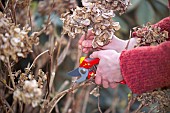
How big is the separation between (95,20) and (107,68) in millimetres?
157

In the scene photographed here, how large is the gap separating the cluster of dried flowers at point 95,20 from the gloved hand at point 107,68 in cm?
8

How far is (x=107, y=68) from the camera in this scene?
3.40ft

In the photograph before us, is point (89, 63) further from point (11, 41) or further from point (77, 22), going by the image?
point (11, 41)

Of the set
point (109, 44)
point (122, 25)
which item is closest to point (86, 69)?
point (109, 44)

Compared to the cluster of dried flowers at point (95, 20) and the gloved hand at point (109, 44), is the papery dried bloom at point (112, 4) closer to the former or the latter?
Result: the cluster of dried flowers at point (95, 20)

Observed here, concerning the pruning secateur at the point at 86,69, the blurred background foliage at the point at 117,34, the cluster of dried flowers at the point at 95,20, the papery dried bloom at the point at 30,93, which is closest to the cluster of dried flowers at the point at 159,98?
the pruning secateur at the point at 86,69

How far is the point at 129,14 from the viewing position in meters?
2.19

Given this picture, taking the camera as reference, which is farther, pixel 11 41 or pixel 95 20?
pixel 95 20

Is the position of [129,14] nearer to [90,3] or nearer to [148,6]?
[148,6]

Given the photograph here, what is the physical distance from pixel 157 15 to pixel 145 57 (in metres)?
1.06

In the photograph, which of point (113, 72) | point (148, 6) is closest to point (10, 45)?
point (113, 72)

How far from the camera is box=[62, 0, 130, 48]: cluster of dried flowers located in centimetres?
92

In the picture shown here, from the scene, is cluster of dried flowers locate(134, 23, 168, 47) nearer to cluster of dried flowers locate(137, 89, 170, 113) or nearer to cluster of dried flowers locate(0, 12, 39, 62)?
cluster of dried flowers locate(137, 89, 170, 113)

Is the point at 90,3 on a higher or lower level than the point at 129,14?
higher
